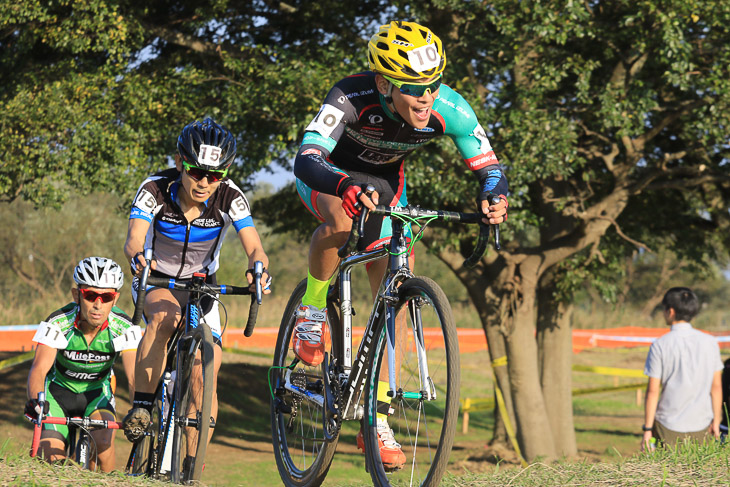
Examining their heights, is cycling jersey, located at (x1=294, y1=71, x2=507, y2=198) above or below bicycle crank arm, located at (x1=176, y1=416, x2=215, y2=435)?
above

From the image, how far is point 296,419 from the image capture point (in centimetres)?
568

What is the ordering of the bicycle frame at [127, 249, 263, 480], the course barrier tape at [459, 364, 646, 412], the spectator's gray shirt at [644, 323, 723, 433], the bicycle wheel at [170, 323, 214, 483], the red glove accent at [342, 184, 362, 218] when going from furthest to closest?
1. the course barrier tape at [459, 364, 646, 412]
2. the spectator's gray shirt at [644, 323, 723, 433]
3. the bicycle frame at [127, 249, 263, 480]
4. the bicycle wheel at [170, 323, 214, 483]
5. the red glove accent at [342, 184, 362, 218]

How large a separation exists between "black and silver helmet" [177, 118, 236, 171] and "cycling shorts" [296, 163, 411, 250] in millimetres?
542

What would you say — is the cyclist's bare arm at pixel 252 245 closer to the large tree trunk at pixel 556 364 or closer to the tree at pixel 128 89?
the tree at pixel 128 89

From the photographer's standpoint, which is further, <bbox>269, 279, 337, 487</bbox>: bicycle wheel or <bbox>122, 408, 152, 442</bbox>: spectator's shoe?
<bbox>122, 408, 152, 442</bbox>: spectator's shoe

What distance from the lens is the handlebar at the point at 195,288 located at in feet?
16.2

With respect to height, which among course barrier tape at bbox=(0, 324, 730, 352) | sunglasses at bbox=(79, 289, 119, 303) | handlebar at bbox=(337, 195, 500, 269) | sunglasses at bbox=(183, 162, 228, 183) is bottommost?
course barrier tape at bbox=(0, 324, 730, 352)

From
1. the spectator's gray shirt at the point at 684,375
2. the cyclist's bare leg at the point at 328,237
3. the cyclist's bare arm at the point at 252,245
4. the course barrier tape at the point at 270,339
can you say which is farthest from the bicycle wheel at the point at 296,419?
the course barrier tape at the point at 270,339

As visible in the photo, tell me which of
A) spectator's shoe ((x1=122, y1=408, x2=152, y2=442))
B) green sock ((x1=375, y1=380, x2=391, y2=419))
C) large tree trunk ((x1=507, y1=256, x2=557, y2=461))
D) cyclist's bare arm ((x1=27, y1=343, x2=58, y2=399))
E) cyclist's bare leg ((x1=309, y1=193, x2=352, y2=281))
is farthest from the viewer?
large tree trunk ((x1=507, y1=256, x2=557, y2=461))

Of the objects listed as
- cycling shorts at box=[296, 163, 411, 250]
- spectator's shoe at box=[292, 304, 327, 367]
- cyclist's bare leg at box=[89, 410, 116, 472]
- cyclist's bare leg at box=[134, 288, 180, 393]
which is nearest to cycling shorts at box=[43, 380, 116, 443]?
cyclist's bare leg at box=[89, 410, 116, 472]

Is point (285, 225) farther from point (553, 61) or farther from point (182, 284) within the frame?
point (182, 284)

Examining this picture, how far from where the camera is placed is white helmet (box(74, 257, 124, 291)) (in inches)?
235

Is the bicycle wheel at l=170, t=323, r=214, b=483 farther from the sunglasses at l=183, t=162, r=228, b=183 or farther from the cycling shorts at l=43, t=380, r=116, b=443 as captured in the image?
the cycling shorts at l=43, t=380, r=116, b=443

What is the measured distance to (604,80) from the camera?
12875 millimetres
